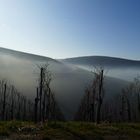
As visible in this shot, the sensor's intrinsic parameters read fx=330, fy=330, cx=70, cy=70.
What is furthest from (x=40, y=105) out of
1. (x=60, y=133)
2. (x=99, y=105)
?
(x=60, y=133)

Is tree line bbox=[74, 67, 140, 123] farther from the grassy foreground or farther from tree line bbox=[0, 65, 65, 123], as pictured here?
the grassy foreground

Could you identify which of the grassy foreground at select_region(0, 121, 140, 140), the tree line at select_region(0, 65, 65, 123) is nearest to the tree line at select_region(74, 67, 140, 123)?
the tree line at select_region(0, 65, 65, 123)

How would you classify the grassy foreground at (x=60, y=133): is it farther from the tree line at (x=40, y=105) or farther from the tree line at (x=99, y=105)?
the tree line at (x=40, y=105)

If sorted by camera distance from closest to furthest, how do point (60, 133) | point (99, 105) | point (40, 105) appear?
point (60, 133)
point (99, 105)
point (40, 105)

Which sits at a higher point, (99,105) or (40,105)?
(99,105)

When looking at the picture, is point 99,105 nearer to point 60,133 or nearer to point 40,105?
point 40,105

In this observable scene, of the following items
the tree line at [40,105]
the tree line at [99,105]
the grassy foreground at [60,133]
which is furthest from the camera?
the tree line at [40,105]

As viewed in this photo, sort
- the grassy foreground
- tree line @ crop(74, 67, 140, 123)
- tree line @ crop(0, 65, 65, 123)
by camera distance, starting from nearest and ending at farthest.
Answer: the grassy foreground < tree line @ crop(74, 67, 140, 123) < tree line @ crop(0, 65, 65, 123)

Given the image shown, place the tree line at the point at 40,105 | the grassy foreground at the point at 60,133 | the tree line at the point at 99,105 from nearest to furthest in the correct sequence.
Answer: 1. the grassy foreground at the point at 60,133
2. the tree line at the point at 99,105
3. the tree line at the point at 40,105

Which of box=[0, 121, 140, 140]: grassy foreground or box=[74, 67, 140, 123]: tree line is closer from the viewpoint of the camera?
box=[0, 121, 140, 140]: grassy foreground

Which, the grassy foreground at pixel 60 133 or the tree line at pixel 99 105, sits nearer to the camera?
the grassy foreground at pixel 60 133

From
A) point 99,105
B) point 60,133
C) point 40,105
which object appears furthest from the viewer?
point 40,105

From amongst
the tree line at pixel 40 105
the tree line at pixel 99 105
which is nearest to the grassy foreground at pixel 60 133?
the tree line at pixel 99 105

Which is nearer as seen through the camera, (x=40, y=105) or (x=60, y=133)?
(x=60, y=133)
